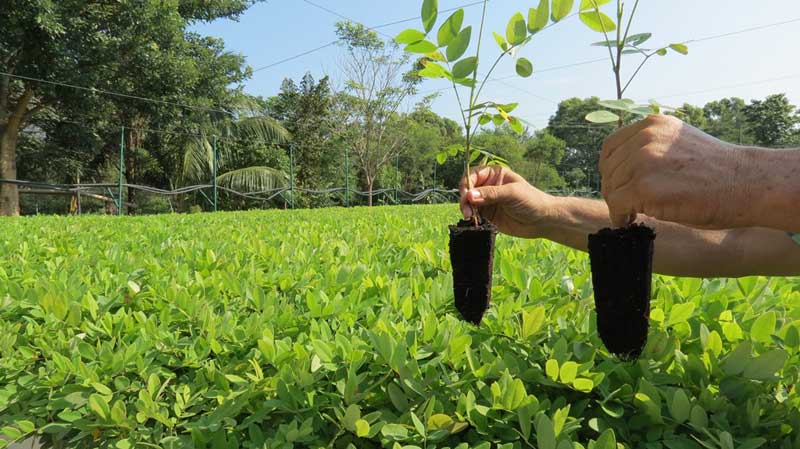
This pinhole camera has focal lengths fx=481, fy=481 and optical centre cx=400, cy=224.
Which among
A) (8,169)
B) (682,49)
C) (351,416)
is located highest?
(8,169)

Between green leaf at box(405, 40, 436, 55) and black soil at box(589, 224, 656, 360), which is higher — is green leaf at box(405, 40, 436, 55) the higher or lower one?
the higher one

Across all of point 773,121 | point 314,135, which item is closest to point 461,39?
point 314,135

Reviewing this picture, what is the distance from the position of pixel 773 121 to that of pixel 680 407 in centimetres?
5426

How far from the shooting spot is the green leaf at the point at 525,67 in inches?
41.4

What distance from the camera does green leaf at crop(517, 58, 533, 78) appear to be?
105cm

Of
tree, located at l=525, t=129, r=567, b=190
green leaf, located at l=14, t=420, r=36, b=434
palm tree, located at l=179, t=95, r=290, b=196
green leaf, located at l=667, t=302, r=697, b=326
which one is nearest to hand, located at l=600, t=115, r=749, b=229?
green leaf, located at l=667, t=302, r=697, b=326

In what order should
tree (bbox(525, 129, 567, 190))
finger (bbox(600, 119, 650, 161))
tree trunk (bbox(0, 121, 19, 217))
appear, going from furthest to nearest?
tree (bbox(525, 129, 567, 190)) < tree trunk (bbox(0, 121, 19, 217)) < finger (bbox(600, 119, 650, 161))

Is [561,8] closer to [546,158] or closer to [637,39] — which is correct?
[637,39]

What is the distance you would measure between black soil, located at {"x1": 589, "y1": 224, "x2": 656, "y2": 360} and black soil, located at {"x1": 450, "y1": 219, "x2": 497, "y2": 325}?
0.29 meters

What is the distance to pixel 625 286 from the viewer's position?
0.83 meters

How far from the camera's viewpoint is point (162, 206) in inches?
765

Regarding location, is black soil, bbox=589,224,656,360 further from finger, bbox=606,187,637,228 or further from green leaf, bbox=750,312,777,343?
green leaf, bbox=750,312,777,343

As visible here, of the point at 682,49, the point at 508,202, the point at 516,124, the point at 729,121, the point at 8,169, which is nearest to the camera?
the point at 682,49

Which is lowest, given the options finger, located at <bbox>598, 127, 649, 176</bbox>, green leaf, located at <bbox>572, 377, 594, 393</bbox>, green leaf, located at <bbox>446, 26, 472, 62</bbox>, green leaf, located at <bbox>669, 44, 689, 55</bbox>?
green leaf, located at <bbox>572, 377, 594, 393</bbox>
